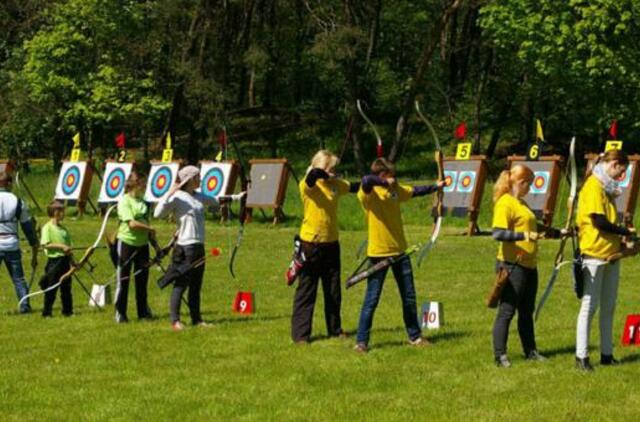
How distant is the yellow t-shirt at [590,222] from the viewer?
27.1ft

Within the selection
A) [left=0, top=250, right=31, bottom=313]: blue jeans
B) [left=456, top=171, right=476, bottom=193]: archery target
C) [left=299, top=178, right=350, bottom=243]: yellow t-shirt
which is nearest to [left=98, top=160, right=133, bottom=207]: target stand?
[left=456, top=171, right=476, bottom=193]: archery target

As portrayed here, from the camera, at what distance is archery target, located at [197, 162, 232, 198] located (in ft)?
91.1

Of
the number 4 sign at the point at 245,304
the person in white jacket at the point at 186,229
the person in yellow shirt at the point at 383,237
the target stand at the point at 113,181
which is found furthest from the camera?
the target stand at the point at 113,181

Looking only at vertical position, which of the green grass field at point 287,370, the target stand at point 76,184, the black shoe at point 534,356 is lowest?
the target stand at point 76,184

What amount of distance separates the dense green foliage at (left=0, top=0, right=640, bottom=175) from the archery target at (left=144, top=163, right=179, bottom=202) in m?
6.40

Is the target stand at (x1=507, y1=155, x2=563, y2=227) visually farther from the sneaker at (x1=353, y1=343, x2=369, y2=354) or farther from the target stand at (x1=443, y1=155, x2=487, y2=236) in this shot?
the sneaker at (x1=353, y1=343, x2=369, y2=354)

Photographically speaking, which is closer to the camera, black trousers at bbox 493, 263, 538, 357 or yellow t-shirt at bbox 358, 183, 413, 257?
black trousers at bbox 493, 263, 538, 357

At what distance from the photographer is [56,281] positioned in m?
12.2

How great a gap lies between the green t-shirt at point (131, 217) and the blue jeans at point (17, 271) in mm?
1555

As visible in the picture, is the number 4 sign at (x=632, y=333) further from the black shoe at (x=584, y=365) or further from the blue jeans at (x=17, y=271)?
the blue jeans at (x=17, y=271)

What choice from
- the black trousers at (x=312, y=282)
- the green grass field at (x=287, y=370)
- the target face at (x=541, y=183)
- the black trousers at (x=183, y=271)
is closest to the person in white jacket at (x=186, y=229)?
the black trousers at (x=183, y=271)

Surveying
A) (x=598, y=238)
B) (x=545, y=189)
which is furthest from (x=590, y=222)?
(x=545, y=189)

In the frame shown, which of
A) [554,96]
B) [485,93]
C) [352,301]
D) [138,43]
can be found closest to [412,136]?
[485,93]

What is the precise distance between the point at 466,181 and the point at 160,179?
8574 mm
